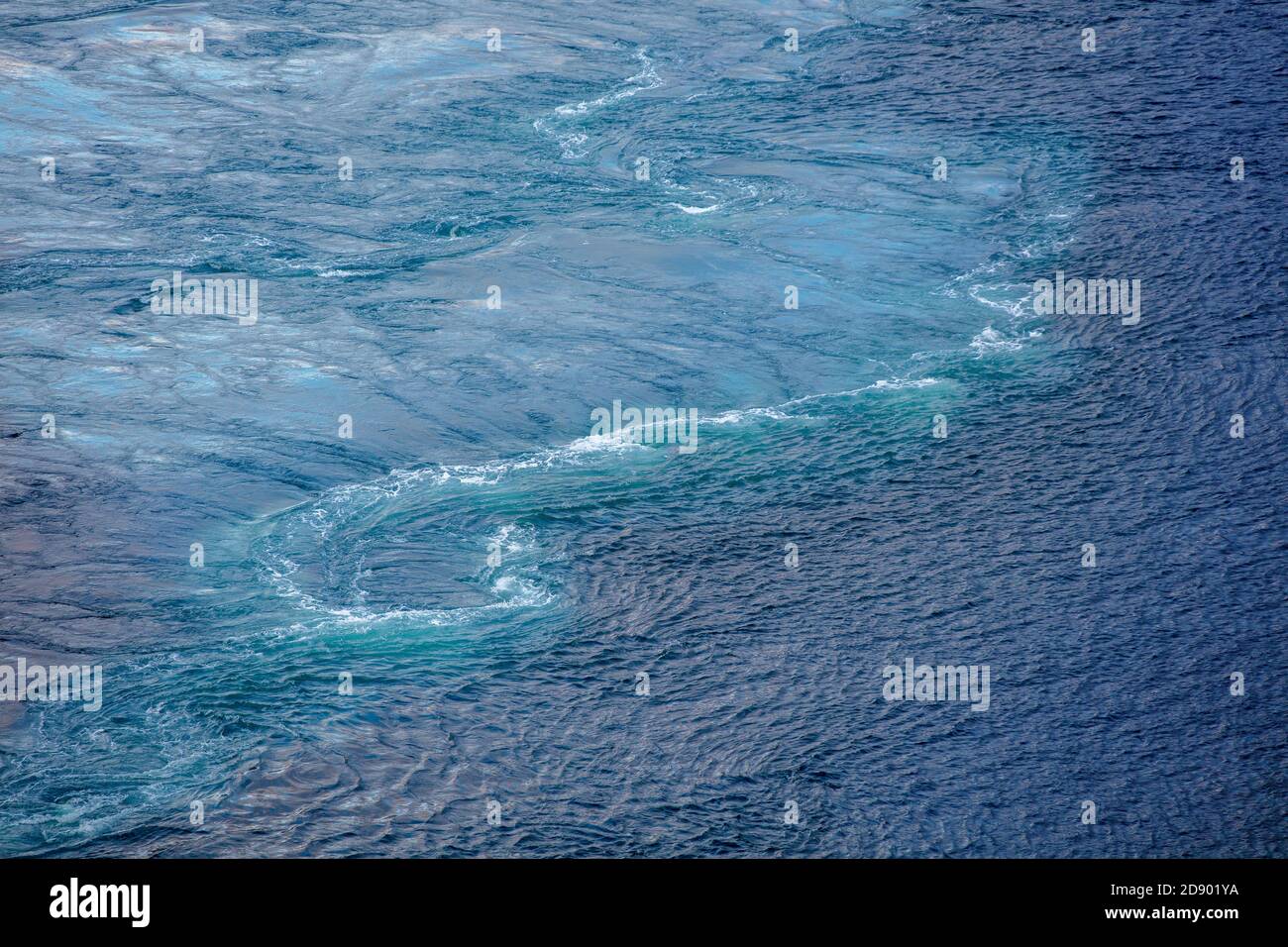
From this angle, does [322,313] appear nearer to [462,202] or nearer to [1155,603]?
[462,202]

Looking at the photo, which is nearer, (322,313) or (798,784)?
(798,784)

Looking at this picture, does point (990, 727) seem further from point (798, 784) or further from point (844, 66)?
point (844, 66)

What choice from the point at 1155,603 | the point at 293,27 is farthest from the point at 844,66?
the point at 1155,603

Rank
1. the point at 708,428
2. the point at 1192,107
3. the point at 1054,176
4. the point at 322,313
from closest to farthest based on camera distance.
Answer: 1. the point at 708,428
2. the point at 322,313
3. the point at 1054,176
4. the point at 1192,107

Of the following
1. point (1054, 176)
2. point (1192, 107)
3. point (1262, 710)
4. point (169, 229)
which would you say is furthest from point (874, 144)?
point (1262, 710)

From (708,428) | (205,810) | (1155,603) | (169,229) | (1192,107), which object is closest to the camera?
(205,810)

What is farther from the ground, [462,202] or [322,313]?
[462,202]

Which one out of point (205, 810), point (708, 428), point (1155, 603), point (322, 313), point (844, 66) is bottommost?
point (205, 810)
